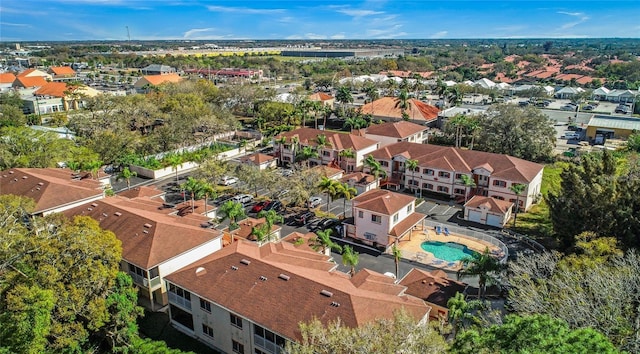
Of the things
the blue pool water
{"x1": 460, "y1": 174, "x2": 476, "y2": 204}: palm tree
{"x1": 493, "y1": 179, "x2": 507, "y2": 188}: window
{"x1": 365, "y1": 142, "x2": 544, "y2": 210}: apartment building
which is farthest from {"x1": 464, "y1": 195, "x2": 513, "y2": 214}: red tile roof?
the blue pool water

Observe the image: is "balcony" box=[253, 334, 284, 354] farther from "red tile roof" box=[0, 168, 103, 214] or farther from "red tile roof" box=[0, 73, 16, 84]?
"red tile roof" box=[0, 73, 16, 84]

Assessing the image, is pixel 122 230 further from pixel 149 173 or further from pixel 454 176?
pixel 454 176

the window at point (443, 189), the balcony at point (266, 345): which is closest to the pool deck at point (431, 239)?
the window at point (443, 189)

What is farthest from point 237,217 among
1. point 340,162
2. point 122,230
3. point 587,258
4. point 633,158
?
point 633,158

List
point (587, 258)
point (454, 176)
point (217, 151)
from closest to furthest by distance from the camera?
point (587, 258) → point (454, 176) → point (217, 151)

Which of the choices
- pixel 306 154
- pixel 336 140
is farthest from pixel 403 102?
pixel 306 154
